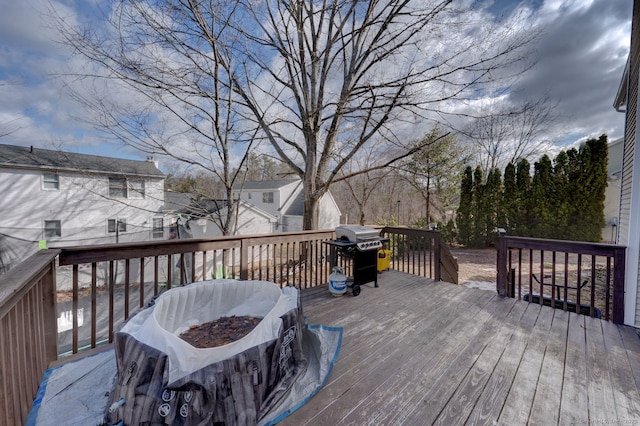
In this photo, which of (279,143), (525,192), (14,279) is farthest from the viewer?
Answer: (525,192)

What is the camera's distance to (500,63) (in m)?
4.84

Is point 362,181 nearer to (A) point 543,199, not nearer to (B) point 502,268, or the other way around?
(A) point 543,199

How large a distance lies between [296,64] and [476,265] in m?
7.71

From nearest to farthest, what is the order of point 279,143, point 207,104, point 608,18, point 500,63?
1. point 608,18
2. point 500,63
3. point 207,104
4. point 279,143

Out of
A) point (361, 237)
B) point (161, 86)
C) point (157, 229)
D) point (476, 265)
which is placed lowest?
point (476, 265)

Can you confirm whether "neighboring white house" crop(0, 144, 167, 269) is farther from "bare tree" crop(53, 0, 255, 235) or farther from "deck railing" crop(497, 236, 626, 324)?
"deck railing" crop(497, 236, 626, 324)

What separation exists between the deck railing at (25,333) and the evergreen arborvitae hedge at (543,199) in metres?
12.1

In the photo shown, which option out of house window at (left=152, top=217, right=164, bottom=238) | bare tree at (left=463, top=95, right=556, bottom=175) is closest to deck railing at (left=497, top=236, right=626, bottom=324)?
bare tree at (left=463, top=95, right=556, bottom=175)

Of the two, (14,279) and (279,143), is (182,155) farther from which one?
(14,279)

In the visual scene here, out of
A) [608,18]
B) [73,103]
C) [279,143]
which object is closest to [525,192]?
[608,18]

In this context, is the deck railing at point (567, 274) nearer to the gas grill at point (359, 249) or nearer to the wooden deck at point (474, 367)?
the wooden deck at point (474, 367)

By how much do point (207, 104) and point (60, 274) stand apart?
23.9 feet

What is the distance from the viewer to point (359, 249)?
3.51 metres

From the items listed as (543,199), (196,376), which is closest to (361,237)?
(196,376)
